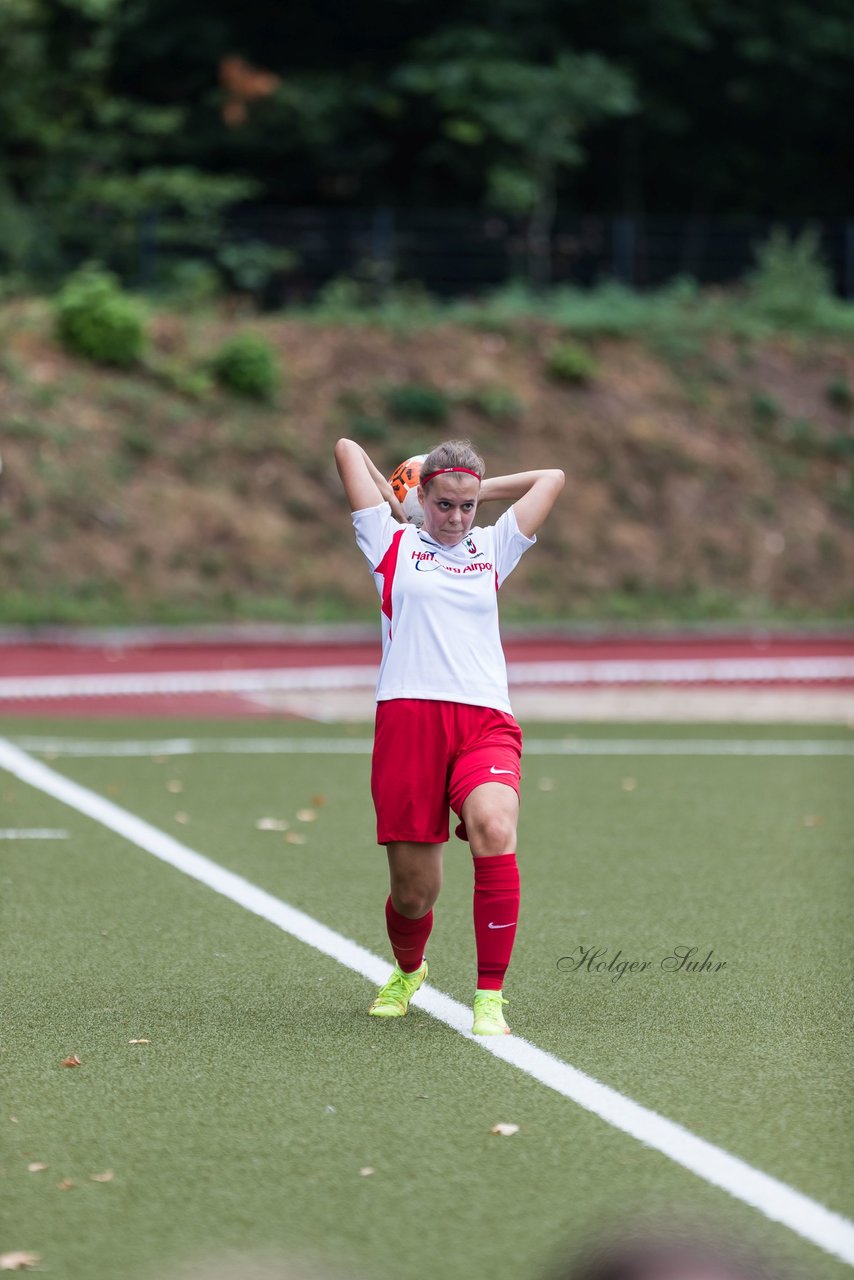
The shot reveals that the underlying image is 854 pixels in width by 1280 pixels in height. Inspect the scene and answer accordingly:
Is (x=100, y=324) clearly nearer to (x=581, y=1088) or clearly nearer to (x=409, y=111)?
(x=409, y=111)

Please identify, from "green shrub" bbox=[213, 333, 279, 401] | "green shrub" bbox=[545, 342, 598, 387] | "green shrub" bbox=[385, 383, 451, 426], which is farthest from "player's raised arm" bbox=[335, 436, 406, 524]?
"green shrub" bbox=[545, 342, 598, 387]

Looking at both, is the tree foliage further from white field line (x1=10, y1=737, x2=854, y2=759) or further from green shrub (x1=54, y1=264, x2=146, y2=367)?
white field line (x1=10, y1=737, x2=854, y2=759)

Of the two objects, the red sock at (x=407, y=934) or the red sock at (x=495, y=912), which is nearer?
the red sock at (x=495, y=912)

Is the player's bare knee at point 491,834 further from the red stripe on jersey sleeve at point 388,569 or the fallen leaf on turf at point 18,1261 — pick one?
the fallen leaf on turf at point 18,1261

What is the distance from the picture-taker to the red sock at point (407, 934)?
6.15 m

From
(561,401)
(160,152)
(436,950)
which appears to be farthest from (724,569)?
(436,950)

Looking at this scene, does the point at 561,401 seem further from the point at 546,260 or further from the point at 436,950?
the point at 436,950

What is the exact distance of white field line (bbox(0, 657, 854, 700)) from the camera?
18.0 m

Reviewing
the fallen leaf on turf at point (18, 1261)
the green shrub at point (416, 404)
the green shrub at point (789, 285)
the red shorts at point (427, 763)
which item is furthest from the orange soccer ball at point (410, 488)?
the green shrub at point (789, 285)

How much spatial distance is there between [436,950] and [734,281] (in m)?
28.3

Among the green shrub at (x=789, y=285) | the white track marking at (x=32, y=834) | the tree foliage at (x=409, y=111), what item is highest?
the tree foliage at (x=409, y=111)

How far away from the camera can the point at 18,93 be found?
104 ft

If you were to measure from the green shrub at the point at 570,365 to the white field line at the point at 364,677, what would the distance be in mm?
8583

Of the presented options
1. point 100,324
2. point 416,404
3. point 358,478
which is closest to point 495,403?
point 416,404
